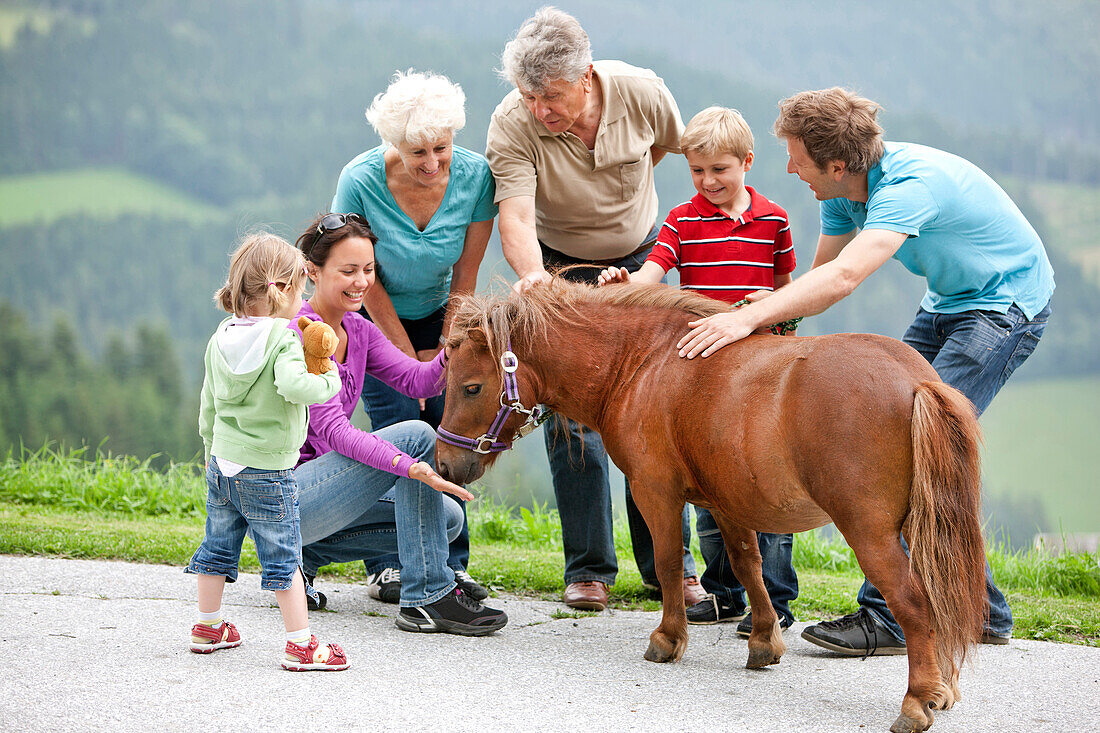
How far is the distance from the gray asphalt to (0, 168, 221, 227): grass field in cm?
1917

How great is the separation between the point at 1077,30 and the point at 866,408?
2370cm

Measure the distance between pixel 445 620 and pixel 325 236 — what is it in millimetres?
1636

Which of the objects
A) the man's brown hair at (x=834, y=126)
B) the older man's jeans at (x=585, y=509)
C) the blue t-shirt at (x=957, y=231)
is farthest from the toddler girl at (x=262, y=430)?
the blue t-shirt at (x=957, y=231)

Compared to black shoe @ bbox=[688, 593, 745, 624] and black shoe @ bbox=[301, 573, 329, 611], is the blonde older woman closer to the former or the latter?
black shoe @ bbox=[301, 573, 329, 611]

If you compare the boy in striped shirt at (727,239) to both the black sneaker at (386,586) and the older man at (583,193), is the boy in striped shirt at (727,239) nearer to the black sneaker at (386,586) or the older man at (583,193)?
the older man at (583,193)

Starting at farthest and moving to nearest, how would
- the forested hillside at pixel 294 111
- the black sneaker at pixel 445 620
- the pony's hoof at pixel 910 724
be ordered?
the forested hillside at pixel 294 111 → the black sneaker at pixel 445 620 → the pony's hoof at pixel 910 724

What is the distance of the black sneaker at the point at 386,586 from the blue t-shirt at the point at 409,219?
4.37 ft

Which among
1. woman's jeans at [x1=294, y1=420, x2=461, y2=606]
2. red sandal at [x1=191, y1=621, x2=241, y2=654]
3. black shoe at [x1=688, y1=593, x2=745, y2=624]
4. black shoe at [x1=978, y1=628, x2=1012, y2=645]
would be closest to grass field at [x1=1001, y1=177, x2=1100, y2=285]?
black shoe at [x1=978, y1=628, x2=1012, y2=645]

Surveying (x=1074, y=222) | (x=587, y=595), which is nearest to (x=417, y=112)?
(x=587, y=595)

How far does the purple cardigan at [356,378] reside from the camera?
3514 millimetres

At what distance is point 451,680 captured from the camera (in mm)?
3031

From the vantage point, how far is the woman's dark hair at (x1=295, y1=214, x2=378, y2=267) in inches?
144

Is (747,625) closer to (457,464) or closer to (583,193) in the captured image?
(457,464)

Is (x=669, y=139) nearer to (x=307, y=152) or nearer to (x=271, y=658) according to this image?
(x=271, y=658)
